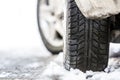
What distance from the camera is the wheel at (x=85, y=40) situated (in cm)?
213

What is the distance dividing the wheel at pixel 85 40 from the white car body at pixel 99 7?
219mm

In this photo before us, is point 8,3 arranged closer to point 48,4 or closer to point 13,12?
point 13,12

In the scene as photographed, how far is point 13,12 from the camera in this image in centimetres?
636

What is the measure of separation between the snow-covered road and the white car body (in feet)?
1.24

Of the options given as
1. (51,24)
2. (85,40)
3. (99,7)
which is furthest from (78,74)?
(51,24)

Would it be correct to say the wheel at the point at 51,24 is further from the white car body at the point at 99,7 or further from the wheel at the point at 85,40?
the white car body at the point at 99,7

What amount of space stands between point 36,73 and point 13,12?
413cm

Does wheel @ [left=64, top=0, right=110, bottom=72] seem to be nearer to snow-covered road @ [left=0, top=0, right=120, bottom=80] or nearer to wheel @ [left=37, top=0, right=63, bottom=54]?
snow-covered road @ [left=0, top=0, right=120, bottom=80]

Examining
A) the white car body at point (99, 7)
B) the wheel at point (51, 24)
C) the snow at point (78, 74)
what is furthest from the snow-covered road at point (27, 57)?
the white car body at point (99, 7)

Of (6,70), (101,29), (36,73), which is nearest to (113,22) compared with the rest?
(101,29)

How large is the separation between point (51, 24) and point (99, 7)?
1.59 metres

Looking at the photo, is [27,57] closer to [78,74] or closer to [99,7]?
[78,74]

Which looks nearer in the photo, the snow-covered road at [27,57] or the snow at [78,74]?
the snow at [78,74]

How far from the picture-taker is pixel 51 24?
3.41m
